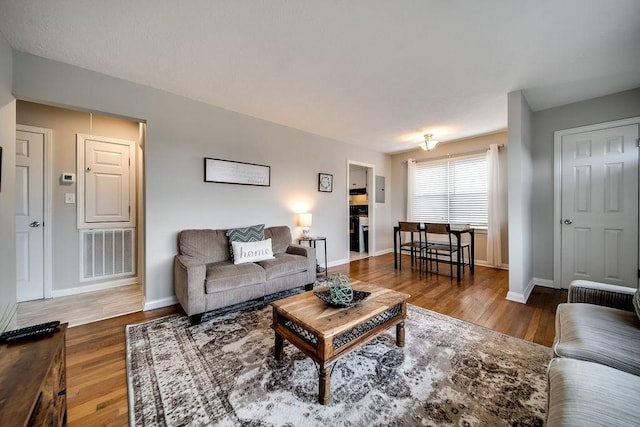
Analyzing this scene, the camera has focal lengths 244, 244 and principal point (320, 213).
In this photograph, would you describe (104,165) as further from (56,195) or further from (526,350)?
(526,350)

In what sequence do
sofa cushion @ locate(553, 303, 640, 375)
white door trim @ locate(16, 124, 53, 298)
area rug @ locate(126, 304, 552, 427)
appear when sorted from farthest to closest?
white door trim @ locate(16, 124, 53, 298)
area rug @ locate(126, 304, 552, 427)
sofa cushion @ locate(553, 303, 640, 375)

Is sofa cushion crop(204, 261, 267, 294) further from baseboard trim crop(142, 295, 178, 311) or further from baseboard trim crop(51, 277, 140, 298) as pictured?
baseboard trim crop(51, 277, 140, 298)

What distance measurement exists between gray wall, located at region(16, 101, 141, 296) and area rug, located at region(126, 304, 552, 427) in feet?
5.68

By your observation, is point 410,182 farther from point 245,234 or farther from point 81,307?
point 81,307

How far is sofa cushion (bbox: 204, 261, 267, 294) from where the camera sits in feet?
7.62

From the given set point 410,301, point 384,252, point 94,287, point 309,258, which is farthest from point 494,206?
point 94,287

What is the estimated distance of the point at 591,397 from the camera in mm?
833

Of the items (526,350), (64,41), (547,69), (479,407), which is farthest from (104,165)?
(547,69)

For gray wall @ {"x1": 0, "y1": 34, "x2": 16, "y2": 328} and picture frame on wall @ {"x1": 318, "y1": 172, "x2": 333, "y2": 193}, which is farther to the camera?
picture frame on wall @ {"x1": 318, "y1": 172, "x2": 333, "y2": 193}

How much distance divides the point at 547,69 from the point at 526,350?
8.23 ft

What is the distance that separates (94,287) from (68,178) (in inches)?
55.2

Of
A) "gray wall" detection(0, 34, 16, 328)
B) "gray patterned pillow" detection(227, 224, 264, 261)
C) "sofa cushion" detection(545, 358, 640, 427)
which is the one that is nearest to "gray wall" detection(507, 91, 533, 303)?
"sofa cushion" detection(545, 358, 640, 427)

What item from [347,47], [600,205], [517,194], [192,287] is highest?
[347,47]

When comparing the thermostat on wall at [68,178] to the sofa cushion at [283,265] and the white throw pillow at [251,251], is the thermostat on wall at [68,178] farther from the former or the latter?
the sofa cushion at [283,265]
